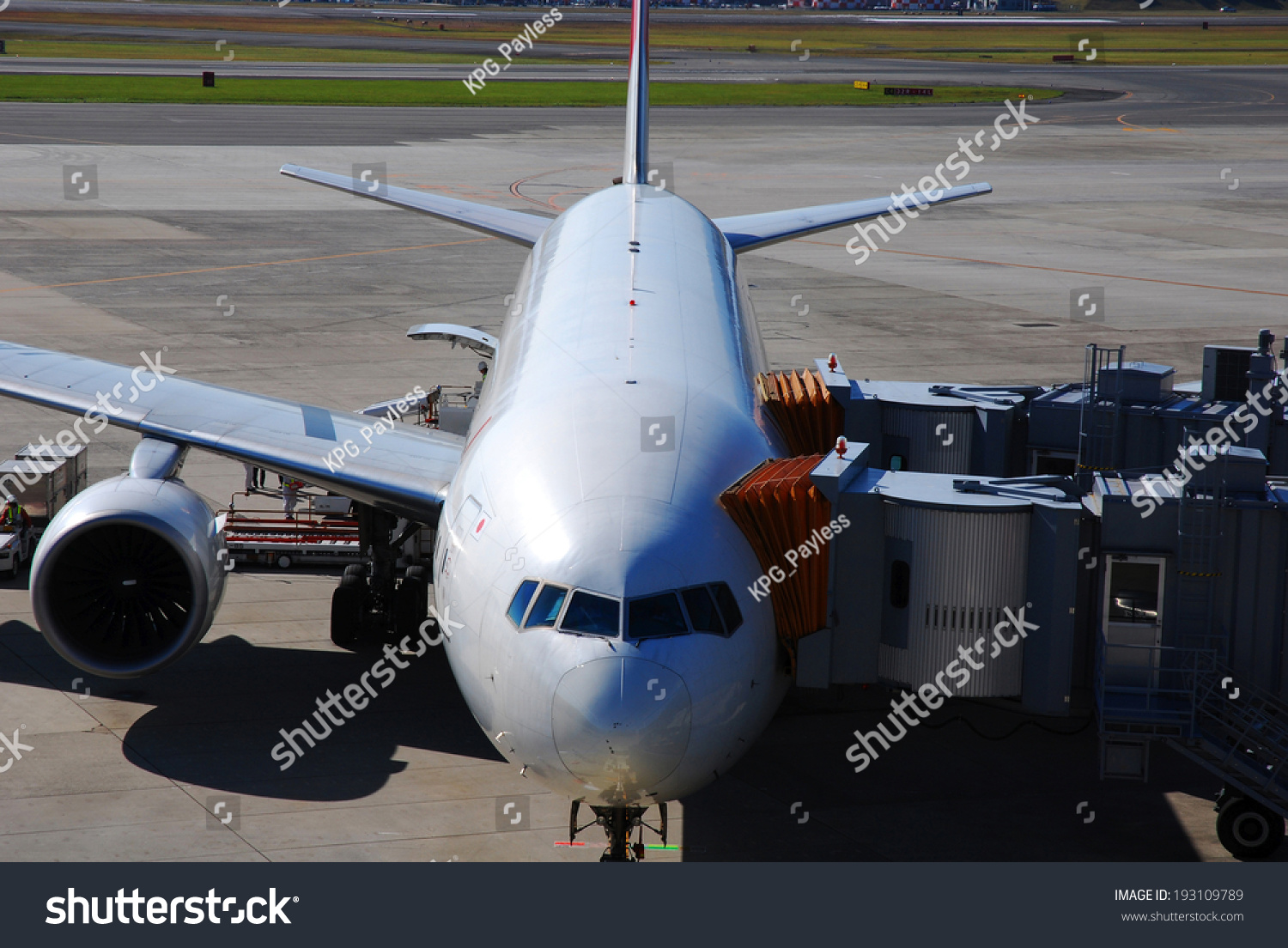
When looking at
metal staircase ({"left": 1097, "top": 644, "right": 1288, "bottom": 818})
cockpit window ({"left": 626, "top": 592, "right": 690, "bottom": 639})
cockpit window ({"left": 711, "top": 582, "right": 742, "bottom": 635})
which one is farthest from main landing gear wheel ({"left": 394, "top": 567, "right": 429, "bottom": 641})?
metal staircase ({"left": 1097, "top": 644, "right": 1288, "bottom": 818})

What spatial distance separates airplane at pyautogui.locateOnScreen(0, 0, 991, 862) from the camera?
11180 millimetres

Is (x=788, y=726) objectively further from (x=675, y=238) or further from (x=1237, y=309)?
(x=1237, y=309)

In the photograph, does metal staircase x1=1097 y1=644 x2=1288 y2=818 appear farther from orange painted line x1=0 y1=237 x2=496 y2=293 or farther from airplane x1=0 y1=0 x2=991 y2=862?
orange painted line x1=0 y1=237 x2=496 y2=293

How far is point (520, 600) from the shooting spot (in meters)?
11.7

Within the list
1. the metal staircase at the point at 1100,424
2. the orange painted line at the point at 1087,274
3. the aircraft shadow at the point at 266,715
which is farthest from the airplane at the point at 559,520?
the orange painted line at the point at 1087,274

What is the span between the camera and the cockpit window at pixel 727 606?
38.3 ft

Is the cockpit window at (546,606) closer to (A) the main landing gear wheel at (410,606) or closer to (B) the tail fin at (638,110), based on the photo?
(A) the main landing gear wheel at (410,606)

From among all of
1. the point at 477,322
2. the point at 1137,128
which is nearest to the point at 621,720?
the point at 477,322

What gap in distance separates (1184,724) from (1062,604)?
4.93 feet

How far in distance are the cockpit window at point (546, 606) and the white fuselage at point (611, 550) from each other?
85 mm

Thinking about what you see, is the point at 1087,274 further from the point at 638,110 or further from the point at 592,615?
the point at 592,615

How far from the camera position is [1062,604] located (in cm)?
1331
